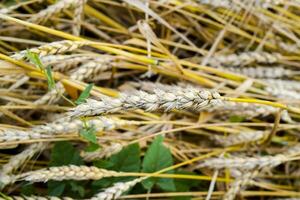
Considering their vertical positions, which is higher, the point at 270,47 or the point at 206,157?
the point at 270,47

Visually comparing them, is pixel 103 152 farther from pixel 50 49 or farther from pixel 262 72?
pixel 262 72

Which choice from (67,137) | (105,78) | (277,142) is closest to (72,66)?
(105,78)

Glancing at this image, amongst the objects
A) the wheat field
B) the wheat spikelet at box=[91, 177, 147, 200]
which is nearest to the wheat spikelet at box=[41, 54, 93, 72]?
the wheat field

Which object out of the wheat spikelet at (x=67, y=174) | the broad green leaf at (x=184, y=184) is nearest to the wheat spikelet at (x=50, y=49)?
Answer: the wheat spikelet at (x=67, y=174)

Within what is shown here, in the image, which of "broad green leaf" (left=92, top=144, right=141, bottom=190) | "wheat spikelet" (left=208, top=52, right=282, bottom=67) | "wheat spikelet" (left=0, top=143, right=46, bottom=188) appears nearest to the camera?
"wheat spikelet" (left=0, top=143, right=46, bottom=188)

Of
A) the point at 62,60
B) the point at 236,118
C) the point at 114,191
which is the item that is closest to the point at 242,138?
the point at 236,118

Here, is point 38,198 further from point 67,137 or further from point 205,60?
point 205,60

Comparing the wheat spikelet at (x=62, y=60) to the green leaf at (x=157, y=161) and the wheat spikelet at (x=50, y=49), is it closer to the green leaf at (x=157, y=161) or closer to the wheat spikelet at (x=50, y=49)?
the wheat spikelet at (x=50, y=49)

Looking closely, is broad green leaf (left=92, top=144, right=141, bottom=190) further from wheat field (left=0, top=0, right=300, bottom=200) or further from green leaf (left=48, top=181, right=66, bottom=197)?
green leaf (left=48, top=181, right=66, bottom=197)
